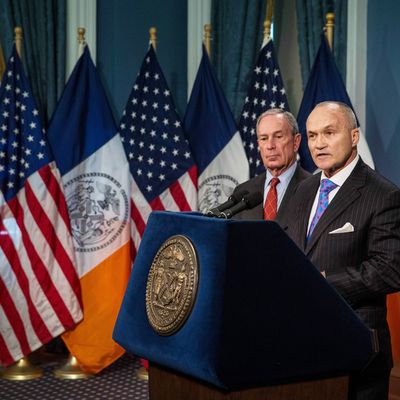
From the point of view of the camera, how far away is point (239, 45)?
18.3ft

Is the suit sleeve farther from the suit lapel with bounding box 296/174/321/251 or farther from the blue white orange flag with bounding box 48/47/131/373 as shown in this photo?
the blue white orange flag with bounding box 48/47/131/373

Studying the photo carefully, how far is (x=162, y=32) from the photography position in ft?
19.0

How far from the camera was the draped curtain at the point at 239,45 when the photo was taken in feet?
18.1

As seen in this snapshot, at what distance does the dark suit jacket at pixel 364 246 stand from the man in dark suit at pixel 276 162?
134 centimetres

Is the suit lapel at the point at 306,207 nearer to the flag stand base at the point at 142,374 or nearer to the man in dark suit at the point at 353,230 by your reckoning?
the man in dark suit at the point at 353,230

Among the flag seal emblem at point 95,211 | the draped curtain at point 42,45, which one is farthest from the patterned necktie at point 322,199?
the draped curtain at point 42,45

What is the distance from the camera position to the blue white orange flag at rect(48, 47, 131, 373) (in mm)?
4992

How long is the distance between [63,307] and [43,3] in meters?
2.21

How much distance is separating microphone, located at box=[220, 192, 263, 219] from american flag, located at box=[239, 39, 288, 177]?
119 inches

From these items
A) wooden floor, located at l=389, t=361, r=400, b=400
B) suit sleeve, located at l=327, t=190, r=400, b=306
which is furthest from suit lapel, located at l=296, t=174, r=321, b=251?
wooden floor, located at l=389, t=361, r=400, b=400

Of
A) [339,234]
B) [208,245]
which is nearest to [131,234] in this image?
[339,234]

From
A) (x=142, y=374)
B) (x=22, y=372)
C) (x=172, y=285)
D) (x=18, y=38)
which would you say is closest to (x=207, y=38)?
(x=18, y=38)

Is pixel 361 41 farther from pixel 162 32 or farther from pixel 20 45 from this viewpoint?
pixel 20 45

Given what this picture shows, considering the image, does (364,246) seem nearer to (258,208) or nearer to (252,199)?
(252,199)
